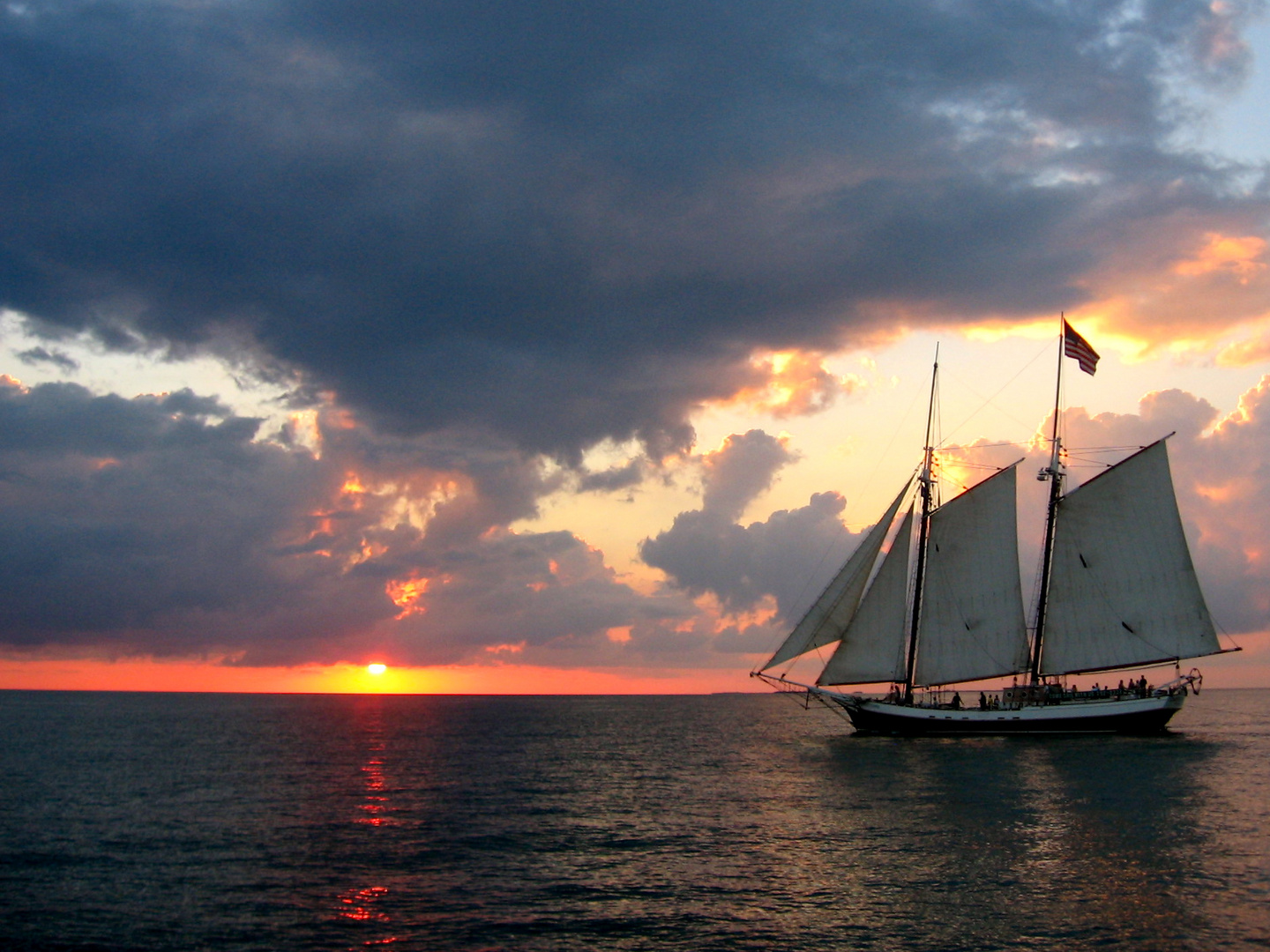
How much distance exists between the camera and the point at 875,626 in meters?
96.5

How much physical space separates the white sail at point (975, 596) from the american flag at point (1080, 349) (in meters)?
11.3

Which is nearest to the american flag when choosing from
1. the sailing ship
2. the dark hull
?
the sailing ship

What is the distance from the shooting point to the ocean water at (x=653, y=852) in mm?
33375

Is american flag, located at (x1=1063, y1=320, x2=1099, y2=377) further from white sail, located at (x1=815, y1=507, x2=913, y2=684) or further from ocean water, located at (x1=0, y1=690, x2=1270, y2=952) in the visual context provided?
ocean water, located at (x1=0, y1=690, x2=1270, y2=952)

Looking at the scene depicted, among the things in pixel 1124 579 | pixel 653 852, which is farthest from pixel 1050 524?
pixel 653 852

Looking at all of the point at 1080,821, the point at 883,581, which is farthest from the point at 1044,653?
the point at 1080,821

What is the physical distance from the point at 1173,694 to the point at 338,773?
7482 centimetres

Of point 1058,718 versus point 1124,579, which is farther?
point 1058,718

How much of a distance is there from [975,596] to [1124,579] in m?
13.1

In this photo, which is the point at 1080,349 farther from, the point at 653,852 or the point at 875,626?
the point at 653,852

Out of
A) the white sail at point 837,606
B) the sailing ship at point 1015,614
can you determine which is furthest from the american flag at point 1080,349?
the white sail at point 837,606

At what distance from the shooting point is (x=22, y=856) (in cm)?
4525

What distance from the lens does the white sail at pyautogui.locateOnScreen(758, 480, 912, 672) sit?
92.9 meters

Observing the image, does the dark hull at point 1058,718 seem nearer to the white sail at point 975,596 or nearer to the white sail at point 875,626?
the white sail at point 975,596
